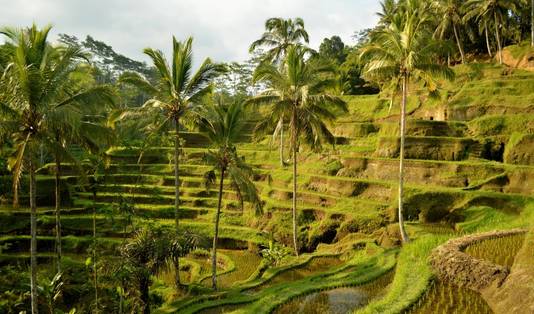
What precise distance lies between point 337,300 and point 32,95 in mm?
9982

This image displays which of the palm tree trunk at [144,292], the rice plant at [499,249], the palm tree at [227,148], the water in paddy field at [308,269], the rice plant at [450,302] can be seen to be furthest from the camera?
the water in paddy field at [308,269]

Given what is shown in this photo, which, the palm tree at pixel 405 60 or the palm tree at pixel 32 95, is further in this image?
the palm tree at pixel 405 60

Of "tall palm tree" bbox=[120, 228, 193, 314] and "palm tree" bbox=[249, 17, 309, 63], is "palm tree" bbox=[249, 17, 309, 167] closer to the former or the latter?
"palm tree" bbox=[249, 17, 309, 63]

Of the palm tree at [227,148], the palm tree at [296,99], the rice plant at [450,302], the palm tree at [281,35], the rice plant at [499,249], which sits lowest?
the rice plant at [450,302]

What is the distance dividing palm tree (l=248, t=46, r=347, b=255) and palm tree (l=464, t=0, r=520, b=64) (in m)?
25.9

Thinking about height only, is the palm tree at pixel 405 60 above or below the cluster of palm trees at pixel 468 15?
below

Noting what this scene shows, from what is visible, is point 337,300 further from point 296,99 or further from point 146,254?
point 296,99

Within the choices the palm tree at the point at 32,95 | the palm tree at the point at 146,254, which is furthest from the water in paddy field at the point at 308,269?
the palm tree at the point at 32,95

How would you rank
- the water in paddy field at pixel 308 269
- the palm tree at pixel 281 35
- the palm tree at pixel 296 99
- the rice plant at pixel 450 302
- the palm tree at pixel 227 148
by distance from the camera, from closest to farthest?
1. the rice plant at pixel 450 302
2. the palm tree at pixel 227 148
3. the water in paddy field at pixel 308 269
4. the palm tree at pixel 296 99
5. the palm tree at pixel 281 35

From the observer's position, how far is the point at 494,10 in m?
36.7

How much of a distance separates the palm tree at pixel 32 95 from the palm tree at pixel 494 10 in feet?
122

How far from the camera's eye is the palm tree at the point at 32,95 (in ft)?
34.0

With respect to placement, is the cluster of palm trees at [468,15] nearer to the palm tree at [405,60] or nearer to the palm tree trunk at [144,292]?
the palm tree at [405,60]

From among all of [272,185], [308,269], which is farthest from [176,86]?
[272,185]
